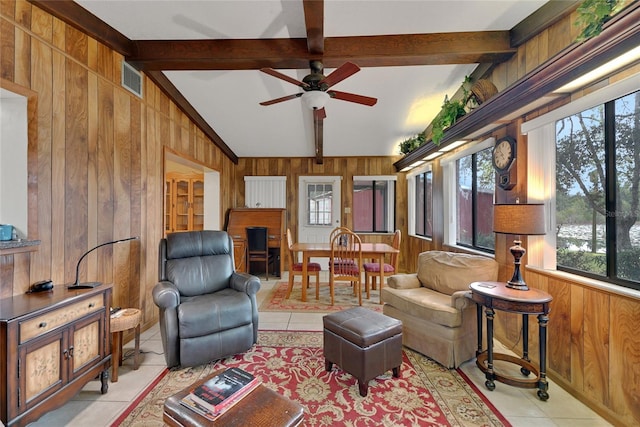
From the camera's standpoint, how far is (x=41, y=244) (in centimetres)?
196

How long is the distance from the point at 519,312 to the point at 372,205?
4.30 m

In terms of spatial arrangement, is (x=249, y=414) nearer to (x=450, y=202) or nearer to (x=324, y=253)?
(x=324, y=253)

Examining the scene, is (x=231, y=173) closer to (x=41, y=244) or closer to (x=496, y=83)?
(x=41, y=244)

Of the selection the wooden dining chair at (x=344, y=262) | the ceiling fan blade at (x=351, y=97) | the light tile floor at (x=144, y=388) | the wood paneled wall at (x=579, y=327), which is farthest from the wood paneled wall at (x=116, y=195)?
the wooden dining chair at (x=344, y=262)

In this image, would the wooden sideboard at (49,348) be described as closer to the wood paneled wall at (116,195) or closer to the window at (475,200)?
the wood paneled wall at (116,195)

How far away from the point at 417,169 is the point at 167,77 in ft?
13.8

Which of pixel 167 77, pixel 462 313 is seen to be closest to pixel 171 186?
pixel 167 77

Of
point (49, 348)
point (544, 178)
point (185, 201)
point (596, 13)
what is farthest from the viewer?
point (185, 201)

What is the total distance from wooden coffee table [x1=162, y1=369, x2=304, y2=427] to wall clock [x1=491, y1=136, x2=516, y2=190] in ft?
8.46

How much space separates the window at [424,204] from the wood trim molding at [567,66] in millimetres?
2438

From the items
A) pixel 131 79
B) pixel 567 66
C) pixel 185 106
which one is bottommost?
pixel 567 66

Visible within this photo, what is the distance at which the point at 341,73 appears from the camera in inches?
91.4

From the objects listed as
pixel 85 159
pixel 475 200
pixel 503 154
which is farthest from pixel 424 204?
pixel 85 159

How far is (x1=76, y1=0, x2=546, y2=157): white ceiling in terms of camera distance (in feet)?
7.41
